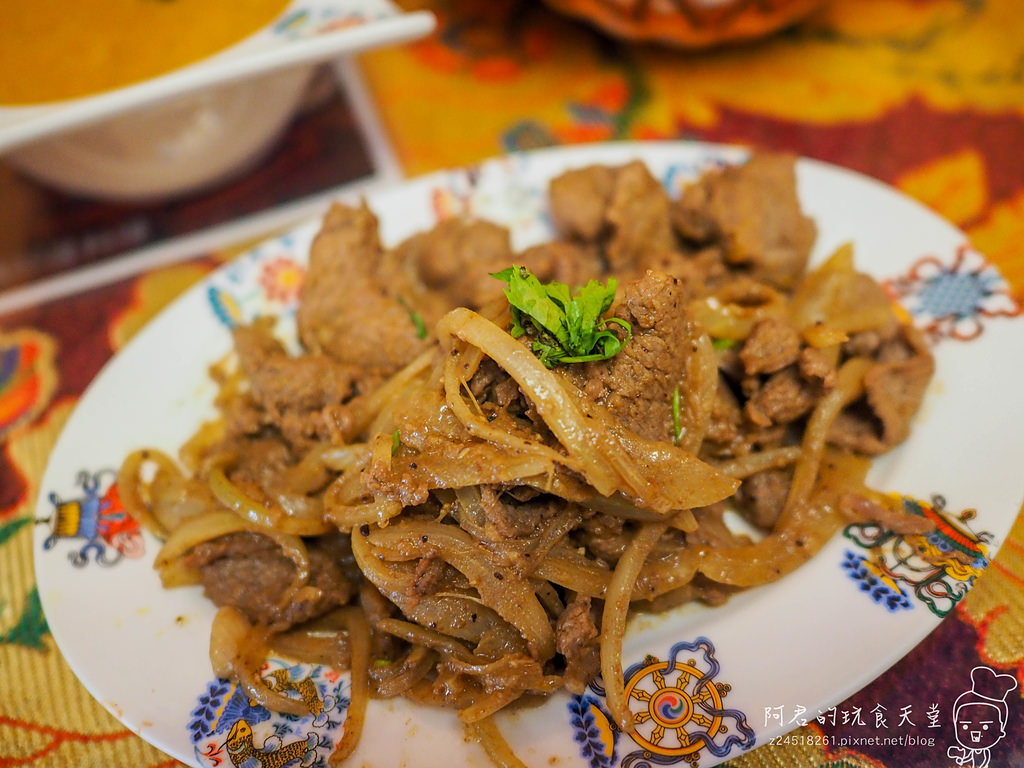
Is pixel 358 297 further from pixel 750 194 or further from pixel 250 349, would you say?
pixel 750 194

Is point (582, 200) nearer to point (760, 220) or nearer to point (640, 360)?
point (760, 220)

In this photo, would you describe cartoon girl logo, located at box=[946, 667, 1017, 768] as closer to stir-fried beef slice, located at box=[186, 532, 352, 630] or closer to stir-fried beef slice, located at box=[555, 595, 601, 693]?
stir-fried beef slice, located at box=[555, 595, 601, 693]

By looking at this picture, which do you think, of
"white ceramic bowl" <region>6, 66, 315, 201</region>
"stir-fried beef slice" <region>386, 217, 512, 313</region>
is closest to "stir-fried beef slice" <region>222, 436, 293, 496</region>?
"stir-fried beef slice" <region>386, 217, 512, 313</region>

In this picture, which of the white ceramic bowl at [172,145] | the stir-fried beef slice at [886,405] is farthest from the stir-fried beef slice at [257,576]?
the white ceramic bowl at [172,145]

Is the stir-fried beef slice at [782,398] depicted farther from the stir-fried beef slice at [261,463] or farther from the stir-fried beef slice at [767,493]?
the stir-fried beef slice at [261,463]

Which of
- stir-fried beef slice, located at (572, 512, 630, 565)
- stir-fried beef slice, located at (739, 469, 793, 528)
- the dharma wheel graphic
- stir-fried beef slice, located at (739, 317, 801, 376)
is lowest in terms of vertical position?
the dharma wheel graphic
